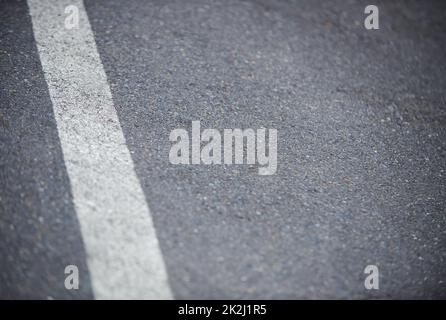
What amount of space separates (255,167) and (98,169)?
3.58ft

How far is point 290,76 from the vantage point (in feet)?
10.9

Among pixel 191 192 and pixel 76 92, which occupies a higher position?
pixel 76 92

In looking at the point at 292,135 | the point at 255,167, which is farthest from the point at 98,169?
the point at 292,135

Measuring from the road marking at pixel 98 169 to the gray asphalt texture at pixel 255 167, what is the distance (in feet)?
0.24

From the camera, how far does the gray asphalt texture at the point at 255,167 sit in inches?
83.4

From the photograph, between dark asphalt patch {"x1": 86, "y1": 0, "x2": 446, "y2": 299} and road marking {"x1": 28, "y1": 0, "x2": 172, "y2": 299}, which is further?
dark asphalt patch {"x1": 86, "y1": 0, "x2": 446, "y2": 299}

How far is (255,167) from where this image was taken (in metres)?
2.63

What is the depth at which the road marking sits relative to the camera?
6.58ft

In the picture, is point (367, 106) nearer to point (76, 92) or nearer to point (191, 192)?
point (191, 192)

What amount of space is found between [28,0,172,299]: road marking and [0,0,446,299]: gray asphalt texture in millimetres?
73

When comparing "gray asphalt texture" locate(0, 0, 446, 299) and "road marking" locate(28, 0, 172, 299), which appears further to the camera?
"gray asphalt texture" locate(0, 0, 446, 299)

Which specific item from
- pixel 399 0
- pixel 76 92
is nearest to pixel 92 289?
pixel 76 92

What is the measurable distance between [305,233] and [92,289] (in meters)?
1.32

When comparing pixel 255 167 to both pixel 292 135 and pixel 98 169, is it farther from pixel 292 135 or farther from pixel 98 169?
pixel 98 169
